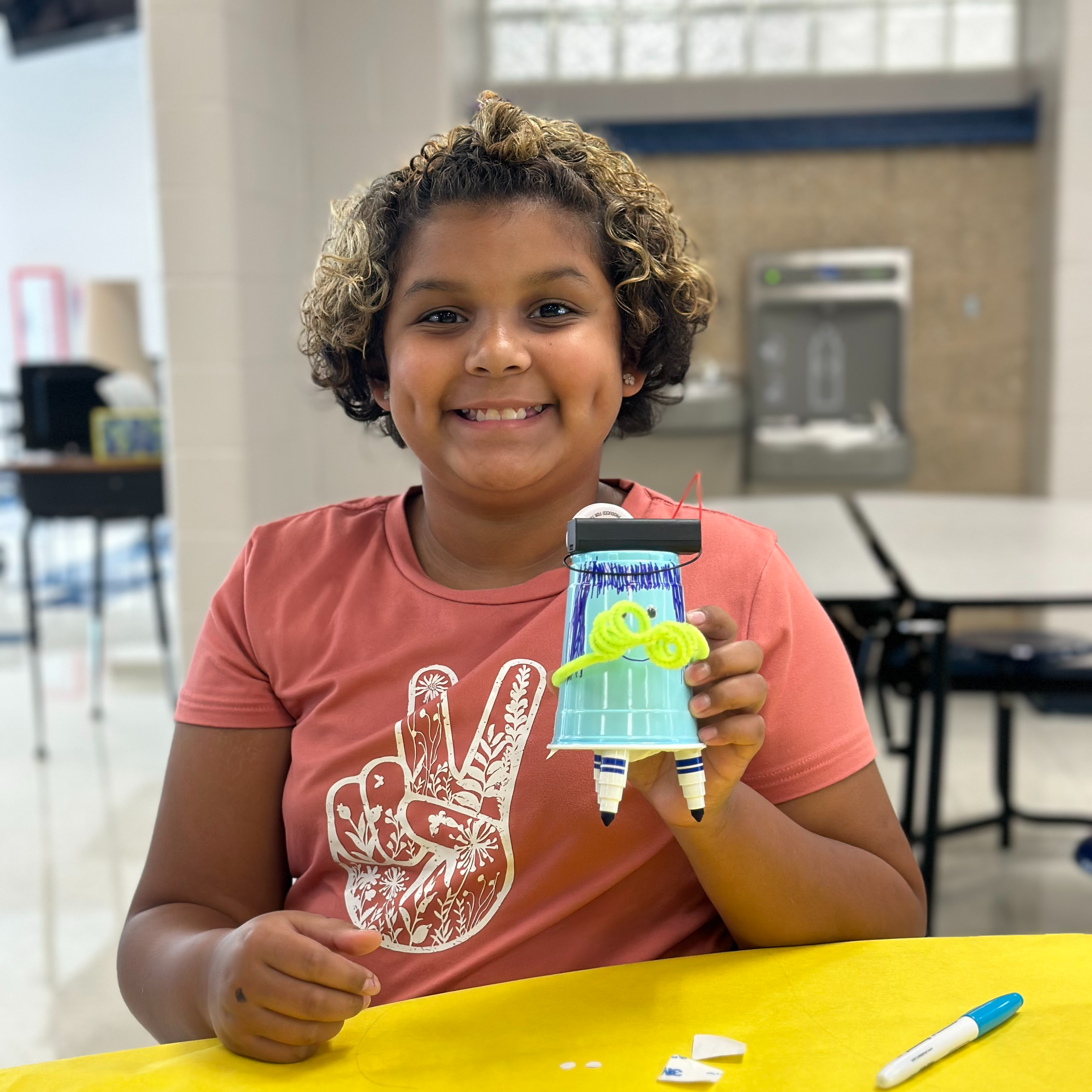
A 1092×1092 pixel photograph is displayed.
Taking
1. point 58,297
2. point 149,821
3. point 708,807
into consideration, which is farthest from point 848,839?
point 58,297

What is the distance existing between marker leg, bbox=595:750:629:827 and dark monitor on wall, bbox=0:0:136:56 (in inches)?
238

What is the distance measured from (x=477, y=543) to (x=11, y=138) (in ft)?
35.2

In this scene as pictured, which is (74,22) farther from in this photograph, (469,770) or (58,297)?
(469,770)

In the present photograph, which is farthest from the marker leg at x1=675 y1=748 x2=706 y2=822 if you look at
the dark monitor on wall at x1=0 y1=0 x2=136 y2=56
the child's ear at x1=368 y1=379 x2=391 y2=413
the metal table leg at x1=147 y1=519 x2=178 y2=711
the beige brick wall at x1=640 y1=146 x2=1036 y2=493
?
the dark monitor on wall at x1=0 y1=0 x2=136 y2=56

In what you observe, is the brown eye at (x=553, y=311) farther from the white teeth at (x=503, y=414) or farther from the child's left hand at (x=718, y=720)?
the child's left hand at (x=718, y=720)

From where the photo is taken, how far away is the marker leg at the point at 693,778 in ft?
2.28

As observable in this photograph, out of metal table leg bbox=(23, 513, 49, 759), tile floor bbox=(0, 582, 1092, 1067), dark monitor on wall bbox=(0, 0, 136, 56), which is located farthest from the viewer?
dark monitor on wall bbox=(0, 0, 136, 56)

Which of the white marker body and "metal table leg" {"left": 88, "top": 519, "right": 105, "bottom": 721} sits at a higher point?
the white marker body

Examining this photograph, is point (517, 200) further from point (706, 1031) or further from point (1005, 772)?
point (1005, 772)

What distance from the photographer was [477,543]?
3.37 feet

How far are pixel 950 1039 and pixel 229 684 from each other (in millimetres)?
592

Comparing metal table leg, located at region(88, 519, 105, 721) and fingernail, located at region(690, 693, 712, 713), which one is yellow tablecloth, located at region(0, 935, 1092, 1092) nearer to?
fingernail, located at region(690, 693, 712, 713)

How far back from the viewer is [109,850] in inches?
121

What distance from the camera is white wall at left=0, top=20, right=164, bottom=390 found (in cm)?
1011
